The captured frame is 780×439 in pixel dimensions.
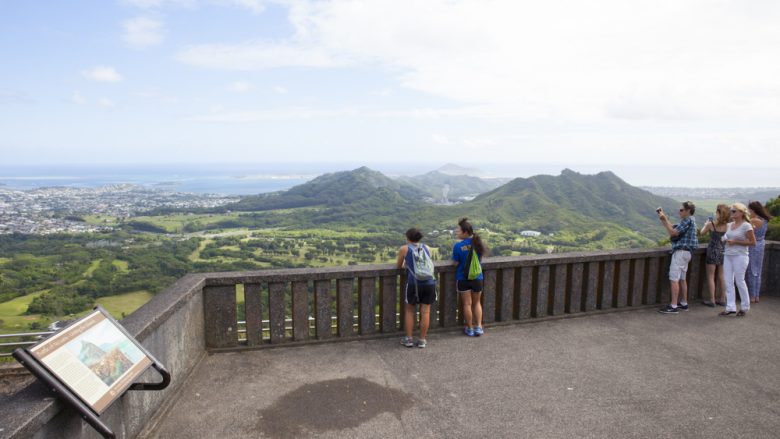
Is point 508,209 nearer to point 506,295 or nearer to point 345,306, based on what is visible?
point 506,295

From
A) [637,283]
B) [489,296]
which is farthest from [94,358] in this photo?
[637,283]

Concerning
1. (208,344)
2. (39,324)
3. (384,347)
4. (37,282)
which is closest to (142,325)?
(208,344)

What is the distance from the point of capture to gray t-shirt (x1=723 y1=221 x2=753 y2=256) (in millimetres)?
7309

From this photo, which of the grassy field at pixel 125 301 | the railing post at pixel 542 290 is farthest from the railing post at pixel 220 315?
the grassy field at pixel 125 301

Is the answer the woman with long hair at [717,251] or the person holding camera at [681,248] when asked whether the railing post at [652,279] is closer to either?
the person holding camera at [681,248]

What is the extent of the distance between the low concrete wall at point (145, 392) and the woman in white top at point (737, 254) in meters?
7.54

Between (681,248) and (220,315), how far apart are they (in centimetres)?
669

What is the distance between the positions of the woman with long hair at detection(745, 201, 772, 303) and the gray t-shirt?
76cm

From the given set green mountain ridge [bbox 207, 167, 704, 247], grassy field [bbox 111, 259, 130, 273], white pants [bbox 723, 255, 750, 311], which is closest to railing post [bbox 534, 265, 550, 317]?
white pants [bbox 723, 255, 750, 311]

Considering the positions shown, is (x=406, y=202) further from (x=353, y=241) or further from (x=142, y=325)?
(x=142, y=325)

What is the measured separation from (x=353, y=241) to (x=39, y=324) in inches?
1953

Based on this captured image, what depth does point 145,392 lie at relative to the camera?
13.3 feet

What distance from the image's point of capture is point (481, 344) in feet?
20.3

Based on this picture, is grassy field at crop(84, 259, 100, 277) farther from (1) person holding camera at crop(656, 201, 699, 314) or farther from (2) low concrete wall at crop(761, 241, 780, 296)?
(2) low concrete wall at crop(761, 241, 780, 296)
